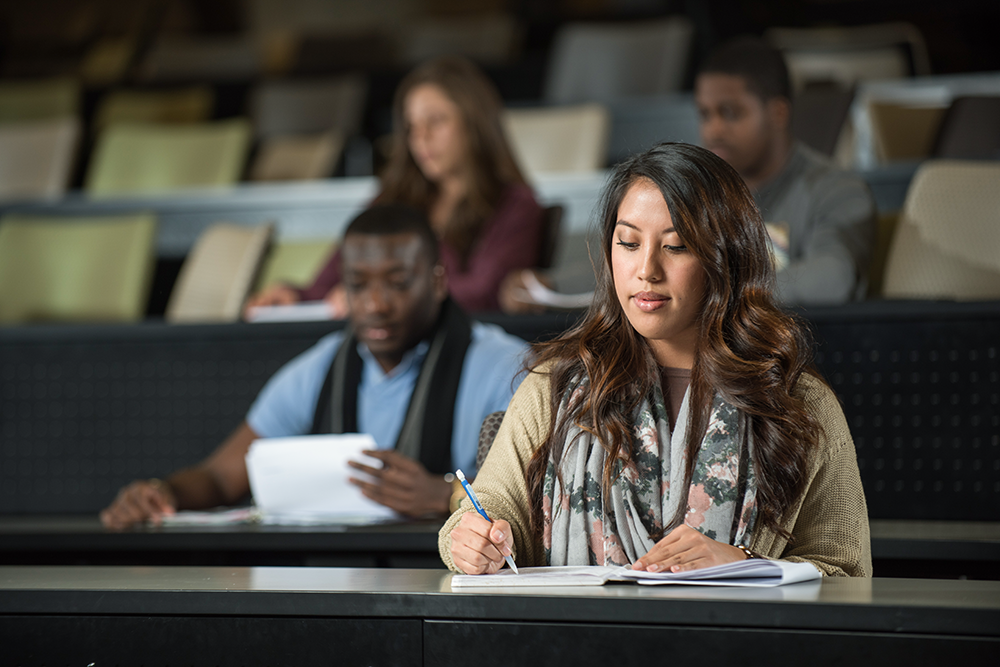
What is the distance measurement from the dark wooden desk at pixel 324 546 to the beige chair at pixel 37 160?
9.28 feet

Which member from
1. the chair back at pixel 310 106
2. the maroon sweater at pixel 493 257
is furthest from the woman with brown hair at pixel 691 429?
the chair back at pixel 310 106

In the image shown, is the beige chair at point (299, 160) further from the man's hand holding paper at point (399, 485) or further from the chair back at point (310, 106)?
the man's hand holding paper at point (399, 485)

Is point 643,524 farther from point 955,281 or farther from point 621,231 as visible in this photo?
point 955,281

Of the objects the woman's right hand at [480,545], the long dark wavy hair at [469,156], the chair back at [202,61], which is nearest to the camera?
the woman's right hand at [480,545]

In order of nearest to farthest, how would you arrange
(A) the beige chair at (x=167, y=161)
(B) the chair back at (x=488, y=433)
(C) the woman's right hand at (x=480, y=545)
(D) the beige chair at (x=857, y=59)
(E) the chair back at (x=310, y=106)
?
(C) the woman's right hand at (x=480, y=545) < (B) the chair back at (x=488, y=433) < (A) the beige chair at (x=167, y=161) < (D) the beige chair at (x=857, y=59) < (E) the chair back at (x=310, y=106)

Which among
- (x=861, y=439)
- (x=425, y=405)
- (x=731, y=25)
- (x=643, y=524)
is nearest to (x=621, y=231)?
(x=643, y=524)

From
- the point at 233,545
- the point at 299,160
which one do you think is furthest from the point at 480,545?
the point at 299,160

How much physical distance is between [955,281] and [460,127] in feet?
4.16

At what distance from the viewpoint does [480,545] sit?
3.76ft

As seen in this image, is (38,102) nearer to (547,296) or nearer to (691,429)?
(547,296)

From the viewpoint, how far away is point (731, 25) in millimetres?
5727

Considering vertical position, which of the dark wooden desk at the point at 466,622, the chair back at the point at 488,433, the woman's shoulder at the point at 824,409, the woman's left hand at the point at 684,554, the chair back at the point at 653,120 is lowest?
the dark wooden desk at the point at 466,622

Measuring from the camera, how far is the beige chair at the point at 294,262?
316 cm

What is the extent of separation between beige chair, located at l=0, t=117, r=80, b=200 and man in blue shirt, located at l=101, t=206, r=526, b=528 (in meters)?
2.73
